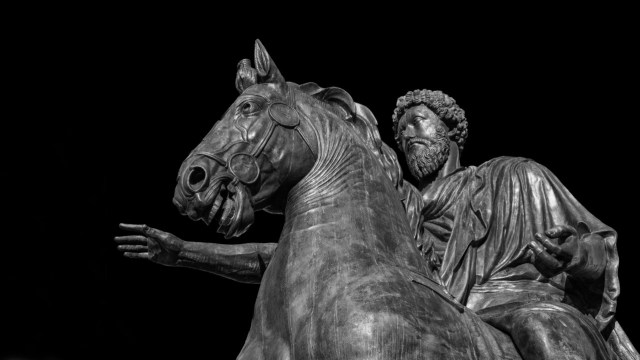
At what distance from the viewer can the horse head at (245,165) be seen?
381 cm

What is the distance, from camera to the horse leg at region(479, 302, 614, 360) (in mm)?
3684

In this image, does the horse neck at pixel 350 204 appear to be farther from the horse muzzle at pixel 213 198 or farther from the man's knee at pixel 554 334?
the man's knee at pixel 554 334

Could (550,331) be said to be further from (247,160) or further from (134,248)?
(134,248)

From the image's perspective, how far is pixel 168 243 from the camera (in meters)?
4.63

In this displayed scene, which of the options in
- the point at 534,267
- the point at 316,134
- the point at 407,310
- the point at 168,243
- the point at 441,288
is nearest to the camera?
the point at 407,310

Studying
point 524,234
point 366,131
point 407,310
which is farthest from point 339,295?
point 524,234

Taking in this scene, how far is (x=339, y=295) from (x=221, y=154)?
661 mm

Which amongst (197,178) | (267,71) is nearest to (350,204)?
(197,178)

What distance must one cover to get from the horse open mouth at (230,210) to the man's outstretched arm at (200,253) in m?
0.79

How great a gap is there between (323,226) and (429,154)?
1.16 m

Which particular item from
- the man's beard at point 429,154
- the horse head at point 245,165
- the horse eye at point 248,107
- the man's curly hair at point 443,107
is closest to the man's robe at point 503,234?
the man's beard at point 429,154

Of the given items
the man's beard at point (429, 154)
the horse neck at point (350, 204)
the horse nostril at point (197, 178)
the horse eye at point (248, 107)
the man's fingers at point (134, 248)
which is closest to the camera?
the horse neck at point (350, 204)

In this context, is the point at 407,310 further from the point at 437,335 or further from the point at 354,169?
the point at 354,169

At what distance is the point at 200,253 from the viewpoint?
4715 mm
